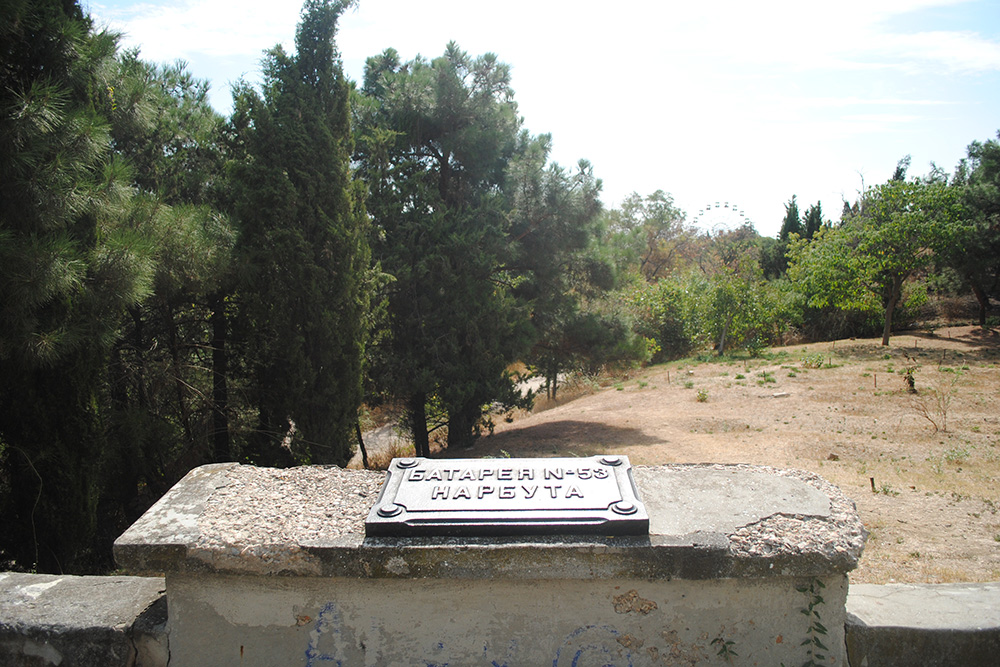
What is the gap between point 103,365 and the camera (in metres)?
5.01

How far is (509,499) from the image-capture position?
2.62 meters

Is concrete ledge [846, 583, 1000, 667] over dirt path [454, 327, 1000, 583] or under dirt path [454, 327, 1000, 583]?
over

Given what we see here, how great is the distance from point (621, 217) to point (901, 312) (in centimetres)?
1998

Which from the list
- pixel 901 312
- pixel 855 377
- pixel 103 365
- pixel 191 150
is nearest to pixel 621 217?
pixel 901 312

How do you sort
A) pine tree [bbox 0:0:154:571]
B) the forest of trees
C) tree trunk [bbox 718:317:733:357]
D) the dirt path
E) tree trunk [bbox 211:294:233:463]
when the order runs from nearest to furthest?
pine tree [bbox 0:0:154:571] < the forest of trees < the dirt path < tree trunk [bbox 211:294:233:463] < tree trunk [bbox 718:317:733:357]

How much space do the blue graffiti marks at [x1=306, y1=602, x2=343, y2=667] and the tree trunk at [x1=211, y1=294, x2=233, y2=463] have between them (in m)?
5.00

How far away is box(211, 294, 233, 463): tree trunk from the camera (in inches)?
281

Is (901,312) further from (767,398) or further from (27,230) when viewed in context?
(27,230)

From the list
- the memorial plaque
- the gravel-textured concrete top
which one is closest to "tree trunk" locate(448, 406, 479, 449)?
the memorial plaque

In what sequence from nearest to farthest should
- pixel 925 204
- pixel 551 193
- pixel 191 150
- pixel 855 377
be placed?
pixel 191 150, pixel 551 193, pixel 855 377, pixel 925 204

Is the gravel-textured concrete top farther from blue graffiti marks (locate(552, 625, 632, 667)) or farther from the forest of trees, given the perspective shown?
the forest of trees

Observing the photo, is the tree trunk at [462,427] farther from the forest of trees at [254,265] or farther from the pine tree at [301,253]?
the pine tree at [301,253]

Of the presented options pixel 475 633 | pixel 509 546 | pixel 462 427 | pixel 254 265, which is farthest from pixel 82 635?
pixel 462 427

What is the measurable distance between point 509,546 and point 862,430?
911cm
